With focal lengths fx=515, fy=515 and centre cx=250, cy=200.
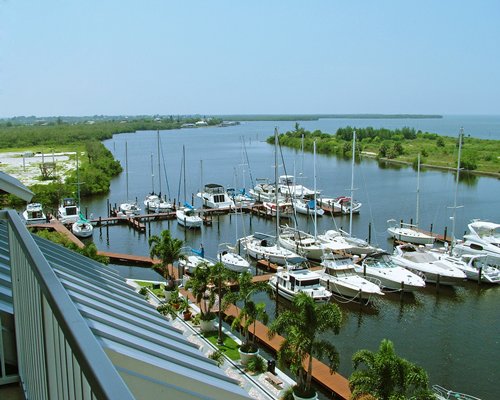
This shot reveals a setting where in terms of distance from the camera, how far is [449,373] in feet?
59.9

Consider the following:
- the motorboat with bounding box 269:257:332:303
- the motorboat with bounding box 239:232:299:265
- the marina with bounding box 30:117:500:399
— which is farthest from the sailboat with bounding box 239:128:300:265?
the motorboat with bounding box 269:257:332:303

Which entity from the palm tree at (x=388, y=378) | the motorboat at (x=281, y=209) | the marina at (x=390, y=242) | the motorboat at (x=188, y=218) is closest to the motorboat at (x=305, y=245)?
the marina at (x=390, y=242)

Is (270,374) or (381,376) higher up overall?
(381,376)

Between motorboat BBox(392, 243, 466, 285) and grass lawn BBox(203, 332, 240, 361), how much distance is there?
13.9m

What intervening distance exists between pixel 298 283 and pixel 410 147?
8683 centimetres

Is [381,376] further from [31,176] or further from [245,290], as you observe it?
[31,176]

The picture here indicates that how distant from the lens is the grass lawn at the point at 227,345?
57.6ft

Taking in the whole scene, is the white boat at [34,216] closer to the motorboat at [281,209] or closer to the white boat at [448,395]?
the motorboat at [281,209]

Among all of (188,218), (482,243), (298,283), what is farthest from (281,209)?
(298,283)

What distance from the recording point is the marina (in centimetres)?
1978

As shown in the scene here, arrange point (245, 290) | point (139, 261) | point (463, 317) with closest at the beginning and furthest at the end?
point (245, 290) → point (463, 317) → point (139, 261)

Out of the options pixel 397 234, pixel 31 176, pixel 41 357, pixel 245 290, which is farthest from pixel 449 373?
pixel 31 176

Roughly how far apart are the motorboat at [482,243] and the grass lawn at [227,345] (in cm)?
1887

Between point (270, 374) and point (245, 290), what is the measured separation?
10.8 feet
